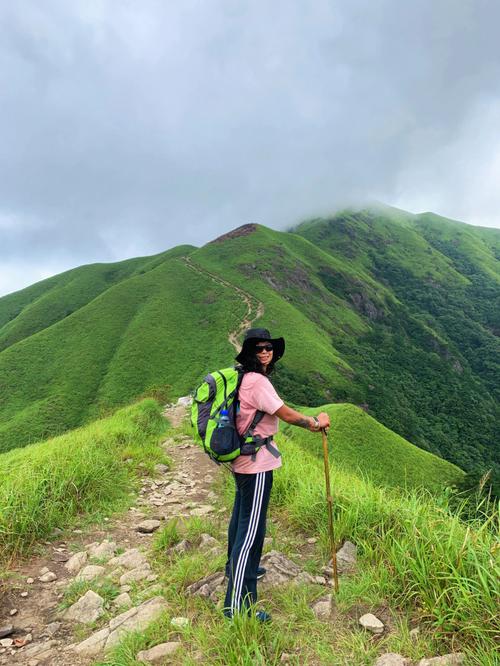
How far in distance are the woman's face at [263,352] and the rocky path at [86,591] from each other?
98.9 inches

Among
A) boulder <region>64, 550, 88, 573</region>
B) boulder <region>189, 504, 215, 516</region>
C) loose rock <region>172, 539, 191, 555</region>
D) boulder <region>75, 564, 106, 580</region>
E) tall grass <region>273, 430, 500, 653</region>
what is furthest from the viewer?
boulder <region>189, 504, 215, 516</region>

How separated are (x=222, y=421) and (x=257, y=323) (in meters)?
80.3

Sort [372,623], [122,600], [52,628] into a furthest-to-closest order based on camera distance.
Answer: [122,600], [52,628], [372,623]

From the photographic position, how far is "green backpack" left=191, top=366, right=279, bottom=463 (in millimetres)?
3541

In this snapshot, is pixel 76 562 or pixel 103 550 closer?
A: pixel 76 562

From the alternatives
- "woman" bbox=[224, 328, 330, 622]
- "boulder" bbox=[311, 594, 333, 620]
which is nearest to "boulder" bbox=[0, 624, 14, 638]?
"woman" bbox=[224, 328, 330, 622]

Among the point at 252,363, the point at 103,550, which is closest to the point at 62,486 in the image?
the point at 103,550

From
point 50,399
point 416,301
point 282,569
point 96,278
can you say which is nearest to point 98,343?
point 50,399

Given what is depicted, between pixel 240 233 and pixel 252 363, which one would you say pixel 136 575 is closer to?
pixel 252 363

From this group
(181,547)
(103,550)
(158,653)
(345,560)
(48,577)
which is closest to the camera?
(158,653)

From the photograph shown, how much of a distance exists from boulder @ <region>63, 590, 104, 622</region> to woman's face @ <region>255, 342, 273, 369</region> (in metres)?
2.88

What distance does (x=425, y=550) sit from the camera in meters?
3.64

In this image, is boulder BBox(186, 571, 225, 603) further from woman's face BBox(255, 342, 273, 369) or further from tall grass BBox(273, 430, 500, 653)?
woman's face BBox(255, 342, 273, 369)

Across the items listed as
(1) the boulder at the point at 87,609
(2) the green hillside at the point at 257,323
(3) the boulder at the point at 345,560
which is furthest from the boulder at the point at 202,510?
(2) the green hillside at the point at 257,323
